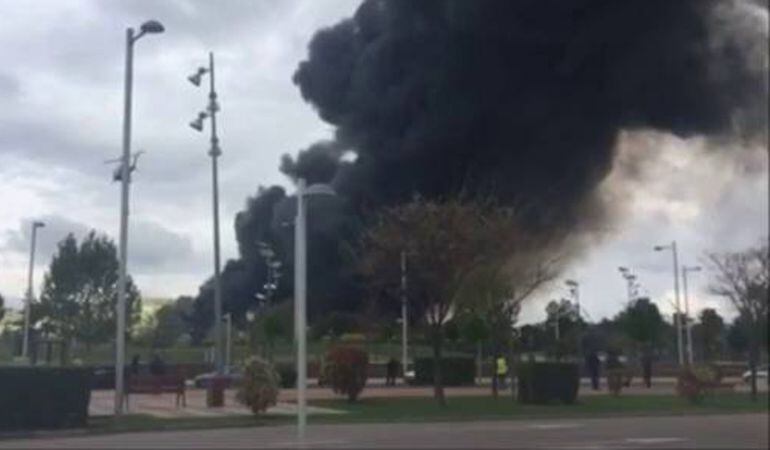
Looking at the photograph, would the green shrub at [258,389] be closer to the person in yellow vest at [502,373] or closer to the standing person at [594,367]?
the standing person at [594,367]

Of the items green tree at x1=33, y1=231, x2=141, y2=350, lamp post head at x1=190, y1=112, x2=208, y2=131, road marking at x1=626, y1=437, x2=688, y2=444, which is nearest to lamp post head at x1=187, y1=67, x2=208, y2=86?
lamp post head at x1=190, y1=112, x2=208, y2=131

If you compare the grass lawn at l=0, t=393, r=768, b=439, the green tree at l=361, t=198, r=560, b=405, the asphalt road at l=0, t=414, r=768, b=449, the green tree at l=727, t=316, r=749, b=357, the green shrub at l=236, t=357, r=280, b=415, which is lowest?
the asphalt road at l=0, t=414, r=768, b=449

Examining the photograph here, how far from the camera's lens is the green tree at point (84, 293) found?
92.9 metres

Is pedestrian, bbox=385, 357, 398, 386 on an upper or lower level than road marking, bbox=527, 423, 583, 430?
upper

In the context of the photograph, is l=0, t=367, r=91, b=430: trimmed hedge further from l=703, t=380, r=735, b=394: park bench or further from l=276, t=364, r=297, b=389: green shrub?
l=276, t=364, r=297, b=389: green shrub

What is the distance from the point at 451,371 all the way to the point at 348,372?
42.6ft

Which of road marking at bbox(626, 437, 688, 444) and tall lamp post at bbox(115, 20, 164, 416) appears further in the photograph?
tall lamp post at bbox(115, 20, 164, 416)

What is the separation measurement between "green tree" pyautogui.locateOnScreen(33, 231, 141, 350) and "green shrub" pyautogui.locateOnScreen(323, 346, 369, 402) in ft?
191

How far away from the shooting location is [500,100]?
35.5 metres

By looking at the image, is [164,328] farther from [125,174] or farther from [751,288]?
[751,288]

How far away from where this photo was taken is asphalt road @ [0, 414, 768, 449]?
2028 cm

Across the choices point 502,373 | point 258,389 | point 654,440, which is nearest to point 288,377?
point 502,373

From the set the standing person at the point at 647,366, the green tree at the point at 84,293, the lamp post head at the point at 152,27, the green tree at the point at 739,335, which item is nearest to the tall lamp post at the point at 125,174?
the lamp post head at the point at 152,27

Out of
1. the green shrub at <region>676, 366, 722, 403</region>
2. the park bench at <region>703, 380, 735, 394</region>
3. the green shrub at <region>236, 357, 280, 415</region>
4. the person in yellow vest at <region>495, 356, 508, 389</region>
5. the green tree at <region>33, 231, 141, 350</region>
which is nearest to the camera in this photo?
the green shrub at <region>236, 357, 280, 415</region>
